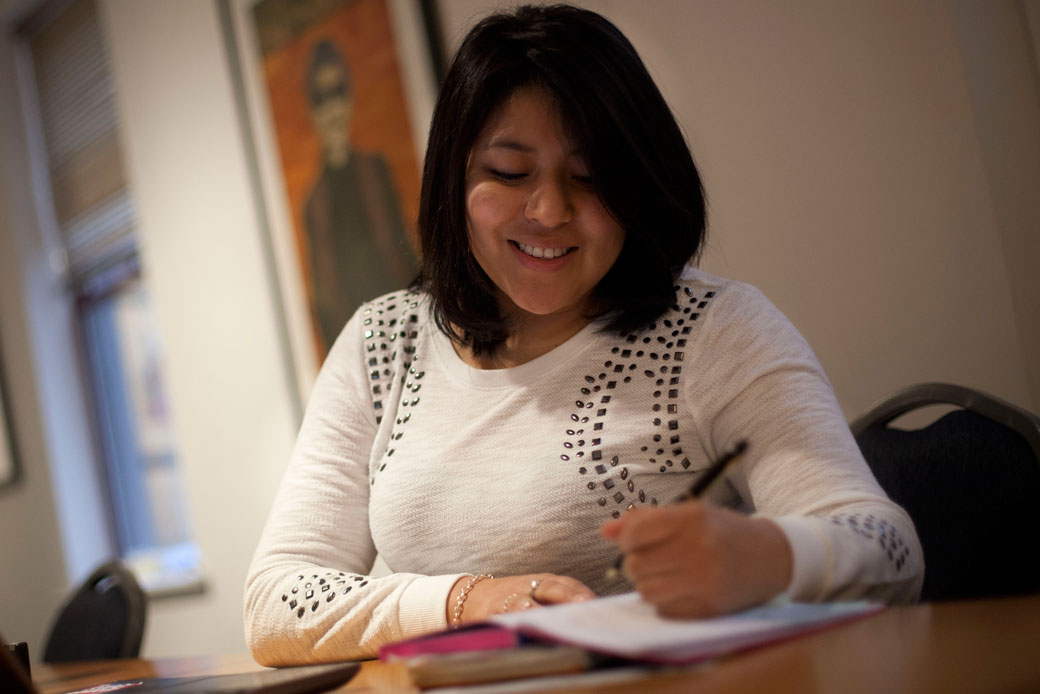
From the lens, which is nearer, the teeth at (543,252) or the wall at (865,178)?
the teeth at (543,252)

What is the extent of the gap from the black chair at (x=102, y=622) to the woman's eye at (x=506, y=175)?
146 cm

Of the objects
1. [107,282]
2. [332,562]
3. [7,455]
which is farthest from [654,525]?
[7,455]

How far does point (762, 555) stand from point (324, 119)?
2.42 metres

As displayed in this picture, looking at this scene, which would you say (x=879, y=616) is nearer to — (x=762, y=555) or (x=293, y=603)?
(x=762, y=555)

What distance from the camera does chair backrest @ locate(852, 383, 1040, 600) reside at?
1.27 metres

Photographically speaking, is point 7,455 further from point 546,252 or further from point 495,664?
point 495,664

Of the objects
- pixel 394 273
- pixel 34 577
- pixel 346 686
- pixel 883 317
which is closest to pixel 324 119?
pixel 394 273

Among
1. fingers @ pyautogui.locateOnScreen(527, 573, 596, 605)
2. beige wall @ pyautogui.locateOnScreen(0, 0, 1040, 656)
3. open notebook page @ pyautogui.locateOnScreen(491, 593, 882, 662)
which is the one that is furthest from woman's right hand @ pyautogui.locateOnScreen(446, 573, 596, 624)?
beige wall @ pyautogui.locateOnScreen(0, 0, 1040, 656)

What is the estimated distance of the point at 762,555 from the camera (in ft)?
2.63

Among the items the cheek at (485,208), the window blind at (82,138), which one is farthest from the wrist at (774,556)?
the window blind at (82,138)

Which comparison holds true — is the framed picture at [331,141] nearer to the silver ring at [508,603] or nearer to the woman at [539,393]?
the woman at [539,393]

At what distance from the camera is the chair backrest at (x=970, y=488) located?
1266 mm

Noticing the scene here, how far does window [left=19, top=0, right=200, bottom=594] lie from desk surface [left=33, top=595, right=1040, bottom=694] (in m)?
3.51

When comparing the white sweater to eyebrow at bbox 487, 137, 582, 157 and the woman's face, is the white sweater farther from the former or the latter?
eyebrow at bbox 487, 137, 582, 157
